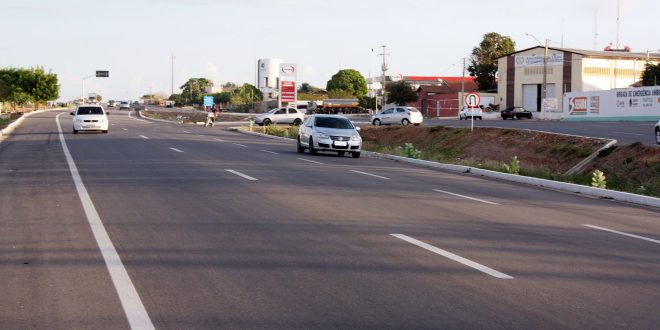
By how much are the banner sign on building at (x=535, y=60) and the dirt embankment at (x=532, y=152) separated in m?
38.3

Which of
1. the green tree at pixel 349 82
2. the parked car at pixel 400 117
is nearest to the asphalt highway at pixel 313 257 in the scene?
the parked car at pixel 400 117

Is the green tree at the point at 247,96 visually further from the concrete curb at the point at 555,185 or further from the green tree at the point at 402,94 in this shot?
the concrete curb at the point at 555,185

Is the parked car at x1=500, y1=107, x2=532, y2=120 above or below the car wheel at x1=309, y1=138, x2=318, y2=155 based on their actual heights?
above

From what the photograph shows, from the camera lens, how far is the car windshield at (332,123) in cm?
2953

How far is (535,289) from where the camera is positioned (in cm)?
737

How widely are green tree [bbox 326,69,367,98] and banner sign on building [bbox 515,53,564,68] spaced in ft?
228

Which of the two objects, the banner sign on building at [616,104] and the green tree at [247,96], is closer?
the banner sign on building at [616,104]

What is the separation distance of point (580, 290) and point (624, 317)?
94 centimetres

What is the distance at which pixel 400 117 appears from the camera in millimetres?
59375

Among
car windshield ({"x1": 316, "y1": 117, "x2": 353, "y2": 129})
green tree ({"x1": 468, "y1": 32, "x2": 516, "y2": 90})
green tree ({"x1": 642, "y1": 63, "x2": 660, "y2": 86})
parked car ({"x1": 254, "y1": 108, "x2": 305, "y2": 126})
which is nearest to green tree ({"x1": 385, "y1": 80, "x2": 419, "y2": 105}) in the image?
green tree ({"x1": 468, "y1": 32, "x2": 516, "y2": 90})

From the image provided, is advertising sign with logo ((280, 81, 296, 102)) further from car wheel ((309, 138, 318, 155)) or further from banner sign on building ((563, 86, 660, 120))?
car wheel ((309, 138, 318, 155))

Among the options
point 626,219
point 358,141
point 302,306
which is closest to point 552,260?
point 302,306

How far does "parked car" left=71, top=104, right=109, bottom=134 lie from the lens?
40.1m

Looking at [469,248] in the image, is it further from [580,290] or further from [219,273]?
[219,273]
